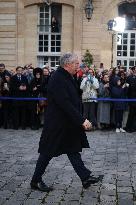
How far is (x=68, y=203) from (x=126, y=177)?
5.74 feet

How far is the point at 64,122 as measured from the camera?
709cm

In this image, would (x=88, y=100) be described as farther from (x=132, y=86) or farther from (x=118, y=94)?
(x=132, y=86)

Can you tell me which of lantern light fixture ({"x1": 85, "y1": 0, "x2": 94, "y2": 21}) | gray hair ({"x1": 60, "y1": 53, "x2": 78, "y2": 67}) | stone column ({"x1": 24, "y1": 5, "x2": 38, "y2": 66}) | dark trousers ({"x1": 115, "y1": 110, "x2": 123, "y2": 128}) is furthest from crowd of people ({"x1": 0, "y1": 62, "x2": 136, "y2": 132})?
stone column ({"x1": 24, "y1": 5, "x2": 38, "y2": 66})

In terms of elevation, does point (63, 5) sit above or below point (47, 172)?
above

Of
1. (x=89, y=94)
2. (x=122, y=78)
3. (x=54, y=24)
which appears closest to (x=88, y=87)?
(x=89, y=94)

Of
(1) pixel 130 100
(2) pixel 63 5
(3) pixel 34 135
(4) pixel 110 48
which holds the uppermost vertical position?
(2) pixel 63 5

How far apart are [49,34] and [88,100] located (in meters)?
12.5

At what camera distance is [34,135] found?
526 inches

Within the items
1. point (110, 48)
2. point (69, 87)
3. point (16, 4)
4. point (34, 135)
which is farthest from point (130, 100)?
point (16, 4)

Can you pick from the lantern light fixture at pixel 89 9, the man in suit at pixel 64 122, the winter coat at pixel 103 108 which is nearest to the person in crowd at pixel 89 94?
the winter coat at pixel 103 108

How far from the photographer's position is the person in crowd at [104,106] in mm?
14422

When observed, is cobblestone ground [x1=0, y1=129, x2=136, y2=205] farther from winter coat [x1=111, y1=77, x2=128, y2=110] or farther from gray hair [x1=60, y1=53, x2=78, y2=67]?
gray hair [x1=60, y1=53, x2=78, y2=67]

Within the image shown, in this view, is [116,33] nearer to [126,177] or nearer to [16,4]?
[16,4]

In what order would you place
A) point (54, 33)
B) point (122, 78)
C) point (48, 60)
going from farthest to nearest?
point (48, 60)
point (54, 33)
point (122, 78)
